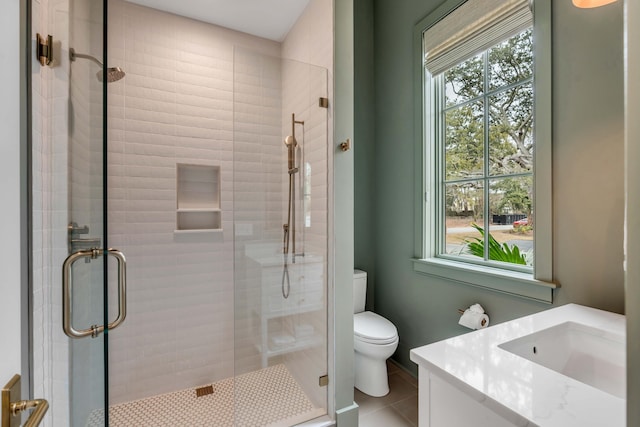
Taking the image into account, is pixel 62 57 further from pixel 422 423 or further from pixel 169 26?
pixel 422 423

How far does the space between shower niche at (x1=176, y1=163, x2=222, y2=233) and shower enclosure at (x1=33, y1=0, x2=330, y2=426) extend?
0.4 inches

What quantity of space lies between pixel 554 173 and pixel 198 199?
7.29 feet

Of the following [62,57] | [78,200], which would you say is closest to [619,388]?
[78,200]

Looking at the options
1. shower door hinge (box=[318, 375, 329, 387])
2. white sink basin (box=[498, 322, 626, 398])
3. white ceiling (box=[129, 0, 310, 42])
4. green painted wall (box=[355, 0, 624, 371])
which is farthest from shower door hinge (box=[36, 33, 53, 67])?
green painted wall (box=[355, 0, 624, 371])

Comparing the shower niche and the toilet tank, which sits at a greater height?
the shower niche

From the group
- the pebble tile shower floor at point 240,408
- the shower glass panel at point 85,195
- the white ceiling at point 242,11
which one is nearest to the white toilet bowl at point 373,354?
the pebble tile shower floor at point 240,408

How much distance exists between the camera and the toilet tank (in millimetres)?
2439

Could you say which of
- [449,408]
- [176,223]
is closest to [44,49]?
[176,223]

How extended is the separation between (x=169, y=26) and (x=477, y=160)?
2.36 m

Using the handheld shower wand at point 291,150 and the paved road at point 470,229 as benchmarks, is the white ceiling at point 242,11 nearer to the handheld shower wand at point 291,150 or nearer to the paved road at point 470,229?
the handheld shower wand at point 291,150

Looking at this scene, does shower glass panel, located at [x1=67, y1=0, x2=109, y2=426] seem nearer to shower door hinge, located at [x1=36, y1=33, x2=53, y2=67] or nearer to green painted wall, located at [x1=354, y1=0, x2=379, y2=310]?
shower door hinge, located at [x1=36, y1=33, x2=53, y2=67]

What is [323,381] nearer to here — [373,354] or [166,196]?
[373,354]

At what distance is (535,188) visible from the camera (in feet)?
5.10

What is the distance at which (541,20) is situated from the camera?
60.1 inches
